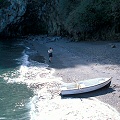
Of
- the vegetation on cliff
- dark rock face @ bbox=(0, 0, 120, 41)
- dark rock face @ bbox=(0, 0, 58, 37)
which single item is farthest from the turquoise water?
dark rock face @ bbox=(0, 0, 58, 37)

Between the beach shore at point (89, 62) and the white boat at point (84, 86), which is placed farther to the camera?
the beach shore at point (89, 62)

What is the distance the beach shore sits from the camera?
25178mm

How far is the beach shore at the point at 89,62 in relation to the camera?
25178 millimetres

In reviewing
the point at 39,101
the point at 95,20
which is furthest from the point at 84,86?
the point at 95,20

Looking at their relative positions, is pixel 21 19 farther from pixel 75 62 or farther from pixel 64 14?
pixel 75 62

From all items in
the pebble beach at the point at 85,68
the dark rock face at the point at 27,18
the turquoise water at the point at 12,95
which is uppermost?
the dark rock face at the point at 27,18

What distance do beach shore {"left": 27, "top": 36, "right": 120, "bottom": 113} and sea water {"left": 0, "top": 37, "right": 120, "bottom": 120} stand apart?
120cm

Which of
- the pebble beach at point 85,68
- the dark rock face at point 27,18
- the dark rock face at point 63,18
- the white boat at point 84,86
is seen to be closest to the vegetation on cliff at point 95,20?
the dark rock face at point 63,18

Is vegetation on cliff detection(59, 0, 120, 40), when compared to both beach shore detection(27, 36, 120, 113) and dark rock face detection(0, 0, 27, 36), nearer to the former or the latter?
beach shore detection(27, 36, 120, 113)

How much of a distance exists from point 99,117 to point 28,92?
894 cm

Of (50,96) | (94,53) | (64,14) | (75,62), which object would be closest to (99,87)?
(50,96)

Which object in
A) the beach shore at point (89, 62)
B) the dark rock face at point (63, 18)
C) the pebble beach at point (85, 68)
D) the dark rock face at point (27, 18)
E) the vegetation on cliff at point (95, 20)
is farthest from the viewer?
the dark rock face at point (27, 18)

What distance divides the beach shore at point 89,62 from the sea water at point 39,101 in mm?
1204

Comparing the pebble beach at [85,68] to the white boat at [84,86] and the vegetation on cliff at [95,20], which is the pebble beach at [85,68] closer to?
the white boat at [84,86]
